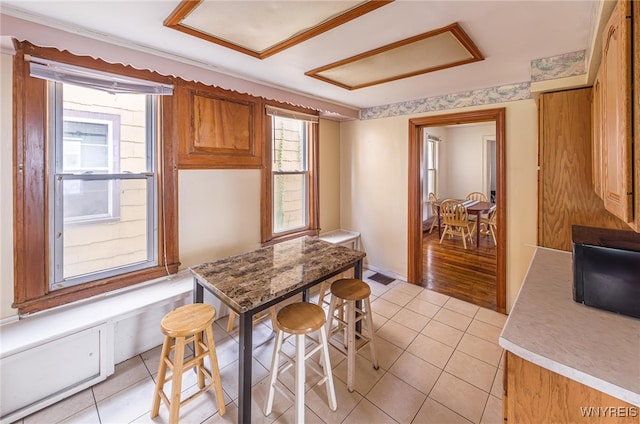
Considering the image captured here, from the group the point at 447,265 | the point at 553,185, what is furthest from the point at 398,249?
the point at 553,185

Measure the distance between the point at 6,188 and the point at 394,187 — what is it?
3480 mm

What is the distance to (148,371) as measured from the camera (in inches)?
78.5

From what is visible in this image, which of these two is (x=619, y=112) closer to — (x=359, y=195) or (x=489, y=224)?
(x=359, y=195)

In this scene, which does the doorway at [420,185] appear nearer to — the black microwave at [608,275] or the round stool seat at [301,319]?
the black microwave at [608,275]

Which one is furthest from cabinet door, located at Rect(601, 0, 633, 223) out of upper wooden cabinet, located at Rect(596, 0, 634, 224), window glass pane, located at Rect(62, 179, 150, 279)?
window glass pane, located at Rect(62, 179, 150, 279)

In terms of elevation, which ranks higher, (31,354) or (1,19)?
(1,19)

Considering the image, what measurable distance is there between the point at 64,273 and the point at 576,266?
3.08m

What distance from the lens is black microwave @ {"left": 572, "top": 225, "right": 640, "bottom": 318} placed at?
3.66 ft

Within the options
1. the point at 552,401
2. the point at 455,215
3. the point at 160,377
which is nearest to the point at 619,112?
the point at 552,401

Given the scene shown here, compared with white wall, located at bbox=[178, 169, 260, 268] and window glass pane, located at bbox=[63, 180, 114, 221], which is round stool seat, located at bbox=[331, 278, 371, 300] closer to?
white wall, located at bbox=[178, 169, 260, 268]

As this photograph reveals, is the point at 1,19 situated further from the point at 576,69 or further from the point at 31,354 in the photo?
Result: the point at 576,69

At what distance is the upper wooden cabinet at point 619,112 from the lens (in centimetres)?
84

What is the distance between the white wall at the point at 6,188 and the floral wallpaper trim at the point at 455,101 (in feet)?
11.0

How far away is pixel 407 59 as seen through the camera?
2.06 m
